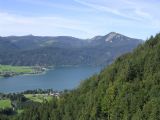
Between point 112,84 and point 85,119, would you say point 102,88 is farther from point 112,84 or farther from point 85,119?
point 85,119

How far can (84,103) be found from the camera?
75188 millimetres

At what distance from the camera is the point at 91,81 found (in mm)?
85500

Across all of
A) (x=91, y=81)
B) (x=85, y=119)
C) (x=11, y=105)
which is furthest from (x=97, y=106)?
(x=11, y=105)

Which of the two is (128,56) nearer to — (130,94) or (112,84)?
(112,84)

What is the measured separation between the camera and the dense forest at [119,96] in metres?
58.8

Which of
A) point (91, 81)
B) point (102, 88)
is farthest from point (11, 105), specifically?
point (102, 88)

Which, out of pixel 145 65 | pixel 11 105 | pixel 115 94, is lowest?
pixel 11 105

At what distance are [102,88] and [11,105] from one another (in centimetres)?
7570

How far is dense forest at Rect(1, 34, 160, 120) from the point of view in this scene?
58.8m

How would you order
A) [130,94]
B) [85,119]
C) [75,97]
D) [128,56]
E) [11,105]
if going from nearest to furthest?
[130,94], [85,119], [75,97], [128,56], [11,105]

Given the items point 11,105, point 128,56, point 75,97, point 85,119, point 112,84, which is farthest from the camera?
point 11,105

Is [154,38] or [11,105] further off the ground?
[154,38]

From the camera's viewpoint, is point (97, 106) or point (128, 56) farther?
point (128, 56)

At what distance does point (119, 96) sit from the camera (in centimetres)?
6481
